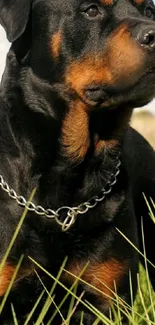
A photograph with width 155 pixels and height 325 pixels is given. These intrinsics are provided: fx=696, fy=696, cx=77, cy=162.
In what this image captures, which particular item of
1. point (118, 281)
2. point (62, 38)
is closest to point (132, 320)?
point (118, 281)

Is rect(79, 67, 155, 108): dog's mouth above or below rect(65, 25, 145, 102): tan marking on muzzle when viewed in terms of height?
below

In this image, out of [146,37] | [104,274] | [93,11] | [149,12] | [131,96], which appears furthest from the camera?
[149,12]

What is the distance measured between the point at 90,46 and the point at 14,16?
0.40 meters

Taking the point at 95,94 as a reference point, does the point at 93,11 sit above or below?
above

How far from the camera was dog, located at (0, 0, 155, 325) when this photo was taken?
A: 3.03 m

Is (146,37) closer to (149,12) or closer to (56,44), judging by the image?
(56,44)

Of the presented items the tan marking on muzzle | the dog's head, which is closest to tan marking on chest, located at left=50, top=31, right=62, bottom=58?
the dog's head

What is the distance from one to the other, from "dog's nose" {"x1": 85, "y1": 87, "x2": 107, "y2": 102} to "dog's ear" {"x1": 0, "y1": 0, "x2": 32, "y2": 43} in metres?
0.41

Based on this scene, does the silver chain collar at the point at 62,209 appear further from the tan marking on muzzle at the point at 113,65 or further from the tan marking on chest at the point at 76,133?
the tan marking on muzzle at the point at 113,65

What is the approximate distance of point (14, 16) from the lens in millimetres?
3113

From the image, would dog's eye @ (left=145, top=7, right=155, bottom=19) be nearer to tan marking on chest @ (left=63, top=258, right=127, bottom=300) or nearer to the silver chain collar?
the silver chain collar

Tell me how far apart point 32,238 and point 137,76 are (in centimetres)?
87

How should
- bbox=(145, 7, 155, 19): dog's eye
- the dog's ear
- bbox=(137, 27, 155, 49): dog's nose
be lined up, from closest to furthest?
bbox=(137, 27, 155, 49): dog's nose
the dog's ear
bbox=(145, 7, 155, 19): dog's eye

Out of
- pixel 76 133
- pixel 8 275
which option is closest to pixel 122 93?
pixel 76 133
